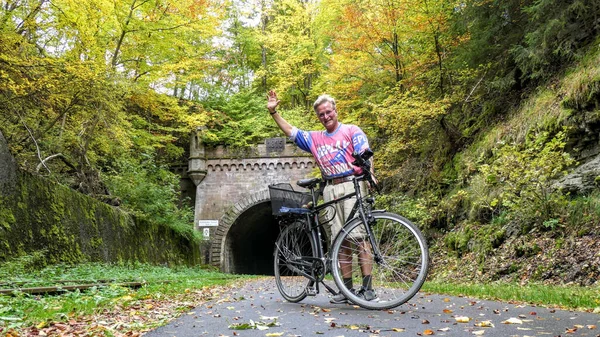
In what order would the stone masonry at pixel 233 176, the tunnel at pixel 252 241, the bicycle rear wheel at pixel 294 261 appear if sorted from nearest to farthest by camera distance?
the bicycle rear wheel at pixel 294 261 → the stone masonry at pixel 233 176 → the tunnel at pixel 252 241

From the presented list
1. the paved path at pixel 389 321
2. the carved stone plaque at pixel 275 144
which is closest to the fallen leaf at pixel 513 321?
the paved path at pixel 389 321

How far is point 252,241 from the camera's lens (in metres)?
25.5

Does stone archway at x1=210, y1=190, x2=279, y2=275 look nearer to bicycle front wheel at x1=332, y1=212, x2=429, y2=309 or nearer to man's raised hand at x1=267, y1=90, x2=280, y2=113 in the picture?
man's raised hand at x1=267, y1=90, x2=280, y2=113

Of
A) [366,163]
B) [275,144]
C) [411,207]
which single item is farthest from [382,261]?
[275,144]

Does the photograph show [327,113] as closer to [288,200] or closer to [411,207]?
[288,200]

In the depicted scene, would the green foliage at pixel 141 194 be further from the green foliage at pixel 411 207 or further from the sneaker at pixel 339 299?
the sneaker at pixel 339 299

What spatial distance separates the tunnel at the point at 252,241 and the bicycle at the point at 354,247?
1653 centimetres

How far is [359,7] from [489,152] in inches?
230

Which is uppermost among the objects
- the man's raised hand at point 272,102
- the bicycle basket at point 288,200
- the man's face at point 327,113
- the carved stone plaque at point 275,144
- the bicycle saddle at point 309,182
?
the carved stone plaque at point 275,144

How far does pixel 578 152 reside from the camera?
7.58 meters

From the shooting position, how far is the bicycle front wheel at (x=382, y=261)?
3189 mm

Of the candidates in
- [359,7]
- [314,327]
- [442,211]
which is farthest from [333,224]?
[359,7]

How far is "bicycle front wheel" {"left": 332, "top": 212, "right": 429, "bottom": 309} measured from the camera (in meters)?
3.19

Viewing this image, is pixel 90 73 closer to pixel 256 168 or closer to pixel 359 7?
pixel 359 7
